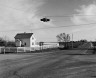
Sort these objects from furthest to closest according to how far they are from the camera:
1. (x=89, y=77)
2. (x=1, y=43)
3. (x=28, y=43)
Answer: (x=1, y=43) → (x=28, y=43) → (x=89, y=77)

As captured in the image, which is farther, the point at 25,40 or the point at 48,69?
the point at 25,40

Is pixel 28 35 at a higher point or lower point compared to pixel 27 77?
higher

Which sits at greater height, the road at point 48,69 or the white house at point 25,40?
the white house at point 25,40

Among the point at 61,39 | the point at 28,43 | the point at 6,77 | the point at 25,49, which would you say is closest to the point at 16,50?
the point at 25,49

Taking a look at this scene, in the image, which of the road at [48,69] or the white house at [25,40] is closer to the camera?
the road at [48,69]

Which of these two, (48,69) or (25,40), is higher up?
(25,40)

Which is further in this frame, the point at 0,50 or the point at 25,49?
the point at 25,49

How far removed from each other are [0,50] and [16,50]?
13.7 feet

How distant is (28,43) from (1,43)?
625 inches

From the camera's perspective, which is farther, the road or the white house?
the white house

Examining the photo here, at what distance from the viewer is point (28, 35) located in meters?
70.5

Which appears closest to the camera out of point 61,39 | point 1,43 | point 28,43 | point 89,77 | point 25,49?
point 89,77

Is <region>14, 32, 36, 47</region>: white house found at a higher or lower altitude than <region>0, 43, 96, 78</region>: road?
higher

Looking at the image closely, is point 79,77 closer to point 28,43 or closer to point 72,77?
point 72,77
